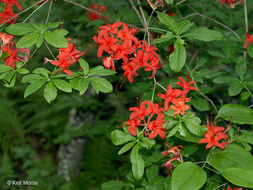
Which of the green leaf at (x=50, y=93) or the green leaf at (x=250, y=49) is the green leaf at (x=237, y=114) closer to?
the green leaf at (x=250, y=49)

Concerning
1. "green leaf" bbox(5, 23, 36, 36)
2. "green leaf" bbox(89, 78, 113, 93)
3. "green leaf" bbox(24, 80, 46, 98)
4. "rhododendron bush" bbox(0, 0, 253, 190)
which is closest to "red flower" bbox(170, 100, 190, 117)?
"rhododendron bush" bbox(0, 0, 253, 190)

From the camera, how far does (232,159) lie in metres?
1.08

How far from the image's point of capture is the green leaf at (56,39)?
1.03 metres

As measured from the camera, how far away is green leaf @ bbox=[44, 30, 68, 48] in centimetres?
103

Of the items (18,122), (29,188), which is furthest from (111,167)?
(18,122)

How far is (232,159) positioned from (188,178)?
0.66 ft

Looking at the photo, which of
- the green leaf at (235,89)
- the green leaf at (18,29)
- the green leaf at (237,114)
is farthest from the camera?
the green leaf at (235,89)

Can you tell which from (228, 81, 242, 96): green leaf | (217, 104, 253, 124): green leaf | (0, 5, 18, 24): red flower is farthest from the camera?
(228, 81, 242, 96): green leaf

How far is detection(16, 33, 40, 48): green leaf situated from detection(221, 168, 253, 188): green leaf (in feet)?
2.62

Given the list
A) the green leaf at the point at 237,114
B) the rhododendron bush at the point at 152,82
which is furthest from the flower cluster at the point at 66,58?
the green leaf at the point at 237,114

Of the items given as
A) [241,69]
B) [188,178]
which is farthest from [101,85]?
[241,69]

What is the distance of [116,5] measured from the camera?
2.69 meters

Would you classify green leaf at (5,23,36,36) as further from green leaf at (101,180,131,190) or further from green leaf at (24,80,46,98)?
green leaf at (101,180,131,190)

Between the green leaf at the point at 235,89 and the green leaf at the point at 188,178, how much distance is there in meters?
0.56
